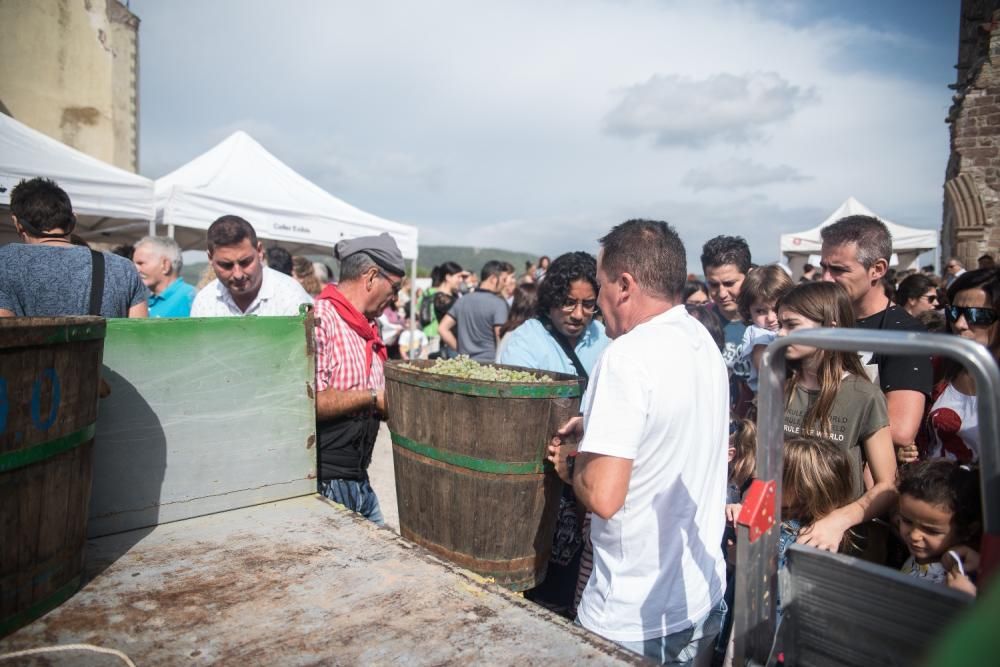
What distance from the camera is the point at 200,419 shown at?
2.12 metres

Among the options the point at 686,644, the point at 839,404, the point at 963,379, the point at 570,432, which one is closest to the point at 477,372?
the point at 570,432

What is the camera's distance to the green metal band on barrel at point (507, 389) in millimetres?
2246

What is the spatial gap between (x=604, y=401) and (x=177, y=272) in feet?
14.7

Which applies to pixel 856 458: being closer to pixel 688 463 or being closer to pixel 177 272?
pixel 688 463

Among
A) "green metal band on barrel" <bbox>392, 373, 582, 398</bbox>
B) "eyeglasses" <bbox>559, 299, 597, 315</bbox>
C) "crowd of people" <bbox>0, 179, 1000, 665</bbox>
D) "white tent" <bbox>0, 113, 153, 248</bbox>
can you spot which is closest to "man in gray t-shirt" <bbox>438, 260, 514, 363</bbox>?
"crowd of people" <bbox>0, 179, 1000, 665</bbox>

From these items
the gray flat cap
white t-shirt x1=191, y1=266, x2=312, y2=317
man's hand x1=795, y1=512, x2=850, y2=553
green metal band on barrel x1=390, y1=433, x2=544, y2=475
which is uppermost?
the gray flat cap

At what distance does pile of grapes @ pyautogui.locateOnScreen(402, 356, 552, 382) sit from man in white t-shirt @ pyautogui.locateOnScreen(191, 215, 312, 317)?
140 centimetres

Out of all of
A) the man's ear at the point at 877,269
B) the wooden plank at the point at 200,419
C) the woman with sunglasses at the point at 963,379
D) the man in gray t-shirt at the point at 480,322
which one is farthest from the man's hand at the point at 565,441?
the man in gray t-shirt at the point at 480,322

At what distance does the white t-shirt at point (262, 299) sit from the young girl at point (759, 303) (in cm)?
266

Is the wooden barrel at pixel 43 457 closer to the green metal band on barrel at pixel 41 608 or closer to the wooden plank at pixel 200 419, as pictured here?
the green metal band on barrel at pixel 41 608

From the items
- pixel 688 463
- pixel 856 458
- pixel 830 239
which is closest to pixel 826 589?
pixel 688 463

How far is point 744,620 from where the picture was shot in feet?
3.87

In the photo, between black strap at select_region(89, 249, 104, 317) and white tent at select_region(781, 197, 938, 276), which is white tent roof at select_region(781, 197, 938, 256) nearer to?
white tent at select_region(781, 197, 938, 276)

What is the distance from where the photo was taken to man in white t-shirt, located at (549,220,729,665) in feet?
5.74
